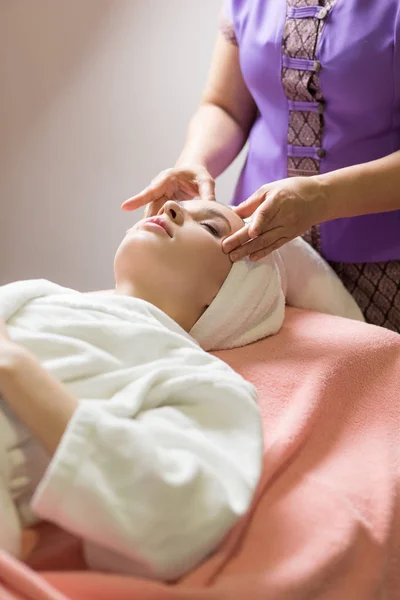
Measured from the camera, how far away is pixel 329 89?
1474mm

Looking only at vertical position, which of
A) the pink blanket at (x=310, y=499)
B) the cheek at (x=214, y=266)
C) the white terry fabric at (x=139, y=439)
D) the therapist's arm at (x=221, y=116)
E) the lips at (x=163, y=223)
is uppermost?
the therapist's arm at (x=221, y=116)

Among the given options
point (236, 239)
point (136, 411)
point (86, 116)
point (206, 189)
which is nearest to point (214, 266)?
point (236, 239)

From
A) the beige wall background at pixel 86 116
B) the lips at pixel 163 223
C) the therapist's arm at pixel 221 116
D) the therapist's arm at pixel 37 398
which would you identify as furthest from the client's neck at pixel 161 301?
the beige wall background at pixel 86 116

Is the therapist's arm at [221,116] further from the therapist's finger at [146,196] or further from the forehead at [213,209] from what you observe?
the forehead at [213,209]

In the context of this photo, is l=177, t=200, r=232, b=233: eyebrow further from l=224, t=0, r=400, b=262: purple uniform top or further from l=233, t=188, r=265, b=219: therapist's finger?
l=224, t=0, r=400, b=262: purple uniform top

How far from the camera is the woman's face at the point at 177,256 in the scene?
126cm

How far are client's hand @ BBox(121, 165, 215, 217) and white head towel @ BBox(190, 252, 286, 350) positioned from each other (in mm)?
208

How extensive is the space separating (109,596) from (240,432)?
265mm

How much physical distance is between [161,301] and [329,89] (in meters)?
0.60

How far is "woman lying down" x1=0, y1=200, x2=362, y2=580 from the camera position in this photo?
0.81 metres

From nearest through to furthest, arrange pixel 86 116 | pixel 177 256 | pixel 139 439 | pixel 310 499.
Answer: pixel 139 439 → pixel 310 499 → pixel 177 256 → pixel 86 116

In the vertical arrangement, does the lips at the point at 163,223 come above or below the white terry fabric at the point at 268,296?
above

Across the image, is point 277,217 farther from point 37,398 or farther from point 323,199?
point 37,398

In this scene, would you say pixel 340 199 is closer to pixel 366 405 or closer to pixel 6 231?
pixel 366 405
